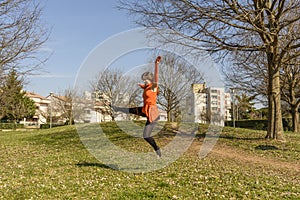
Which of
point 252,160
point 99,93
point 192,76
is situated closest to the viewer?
point 252,160

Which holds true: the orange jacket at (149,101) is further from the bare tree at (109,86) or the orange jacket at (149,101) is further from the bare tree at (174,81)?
the bare tree at (109,86)

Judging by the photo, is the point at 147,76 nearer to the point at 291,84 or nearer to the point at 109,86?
the point at 291,84

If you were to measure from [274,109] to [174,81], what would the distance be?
1187cm

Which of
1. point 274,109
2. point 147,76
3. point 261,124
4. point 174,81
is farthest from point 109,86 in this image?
point 147,76

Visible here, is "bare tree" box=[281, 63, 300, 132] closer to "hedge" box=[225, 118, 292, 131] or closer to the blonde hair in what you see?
"hedge" box=[225, 118, 292, 131]

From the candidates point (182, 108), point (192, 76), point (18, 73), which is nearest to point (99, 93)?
point (182, 108)

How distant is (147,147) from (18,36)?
8912 mm

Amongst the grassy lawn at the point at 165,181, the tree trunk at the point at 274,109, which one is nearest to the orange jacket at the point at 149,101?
the grassy lawn at the point at 165,181

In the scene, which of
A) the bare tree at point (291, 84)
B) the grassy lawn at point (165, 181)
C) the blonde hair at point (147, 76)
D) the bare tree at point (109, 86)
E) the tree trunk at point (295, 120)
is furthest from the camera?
the bare tree at point (109, 86)

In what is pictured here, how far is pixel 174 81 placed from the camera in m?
28.0

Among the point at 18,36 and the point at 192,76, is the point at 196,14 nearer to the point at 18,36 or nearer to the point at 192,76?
the point at 18,36

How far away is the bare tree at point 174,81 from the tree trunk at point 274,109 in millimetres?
7508

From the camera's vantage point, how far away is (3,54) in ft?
47.2

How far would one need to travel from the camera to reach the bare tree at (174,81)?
24.9m
